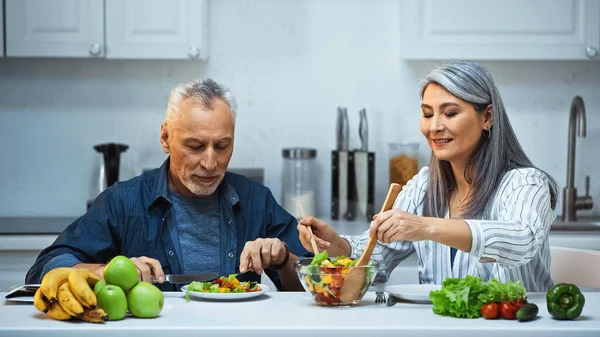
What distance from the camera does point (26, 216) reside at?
3.86 m

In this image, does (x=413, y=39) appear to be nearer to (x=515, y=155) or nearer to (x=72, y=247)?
(x=515, y=155)

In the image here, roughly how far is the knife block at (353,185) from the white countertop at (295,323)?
1785mm

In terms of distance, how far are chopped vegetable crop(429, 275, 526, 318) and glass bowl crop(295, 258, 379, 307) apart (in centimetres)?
16

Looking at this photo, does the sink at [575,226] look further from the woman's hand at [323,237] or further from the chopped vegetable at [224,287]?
the chopped vegetable at [224,287]

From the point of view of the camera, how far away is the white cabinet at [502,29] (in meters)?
3.53

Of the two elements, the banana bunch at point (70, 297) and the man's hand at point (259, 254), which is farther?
the man's hand at point (259, 254)

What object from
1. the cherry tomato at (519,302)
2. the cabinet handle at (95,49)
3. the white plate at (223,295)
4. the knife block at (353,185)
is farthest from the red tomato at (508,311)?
the cabinet handle at (95,49)

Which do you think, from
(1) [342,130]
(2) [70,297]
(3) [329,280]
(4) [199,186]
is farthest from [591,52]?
(2) [70,297]

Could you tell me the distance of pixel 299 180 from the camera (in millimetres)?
3754

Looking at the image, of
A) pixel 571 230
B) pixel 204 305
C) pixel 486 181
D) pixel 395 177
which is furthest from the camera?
pixel 395 177

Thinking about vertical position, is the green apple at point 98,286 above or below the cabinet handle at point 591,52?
below

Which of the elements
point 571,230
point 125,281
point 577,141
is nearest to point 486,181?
point 125,281

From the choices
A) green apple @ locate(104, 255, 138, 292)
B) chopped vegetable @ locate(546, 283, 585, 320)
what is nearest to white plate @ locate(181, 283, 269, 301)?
green apple @ locate(104, 255, 138, 292)

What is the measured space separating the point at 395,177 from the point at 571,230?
731mm
